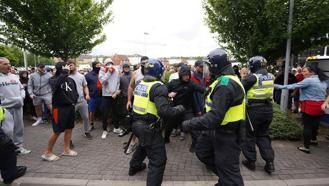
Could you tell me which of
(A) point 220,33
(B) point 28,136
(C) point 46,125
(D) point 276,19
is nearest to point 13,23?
(C) point 46,125

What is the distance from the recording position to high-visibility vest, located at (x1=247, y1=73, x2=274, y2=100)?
16.2ft

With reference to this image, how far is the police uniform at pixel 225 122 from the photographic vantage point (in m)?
3.27

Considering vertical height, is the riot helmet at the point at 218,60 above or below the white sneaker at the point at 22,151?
above

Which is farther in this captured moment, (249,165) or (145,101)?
(249,165)

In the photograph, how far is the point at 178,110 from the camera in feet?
12.3

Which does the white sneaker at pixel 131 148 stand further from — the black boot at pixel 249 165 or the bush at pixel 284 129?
the bush at pixel 284 129

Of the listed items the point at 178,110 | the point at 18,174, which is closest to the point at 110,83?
the point at 18,174

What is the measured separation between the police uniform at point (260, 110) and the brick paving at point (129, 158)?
1.12 feet

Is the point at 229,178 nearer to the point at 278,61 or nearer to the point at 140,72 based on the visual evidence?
the point at 140,72

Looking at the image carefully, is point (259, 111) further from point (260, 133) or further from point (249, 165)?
point (249, 165)

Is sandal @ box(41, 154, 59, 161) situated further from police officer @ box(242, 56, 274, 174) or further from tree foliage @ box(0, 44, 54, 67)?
tree foliage @ box(0, 44, 54, 67)

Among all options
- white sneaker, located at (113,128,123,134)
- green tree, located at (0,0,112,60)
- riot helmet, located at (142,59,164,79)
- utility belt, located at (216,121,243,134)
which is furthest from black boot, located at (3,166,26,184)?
green tree, located at (0,0,112,60)

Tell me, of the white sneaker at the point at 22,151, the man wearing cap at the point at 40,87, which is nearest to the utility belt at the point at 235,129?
the white sneaker at the point at 22,151

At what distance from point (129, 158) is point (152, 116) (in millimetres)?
1952
